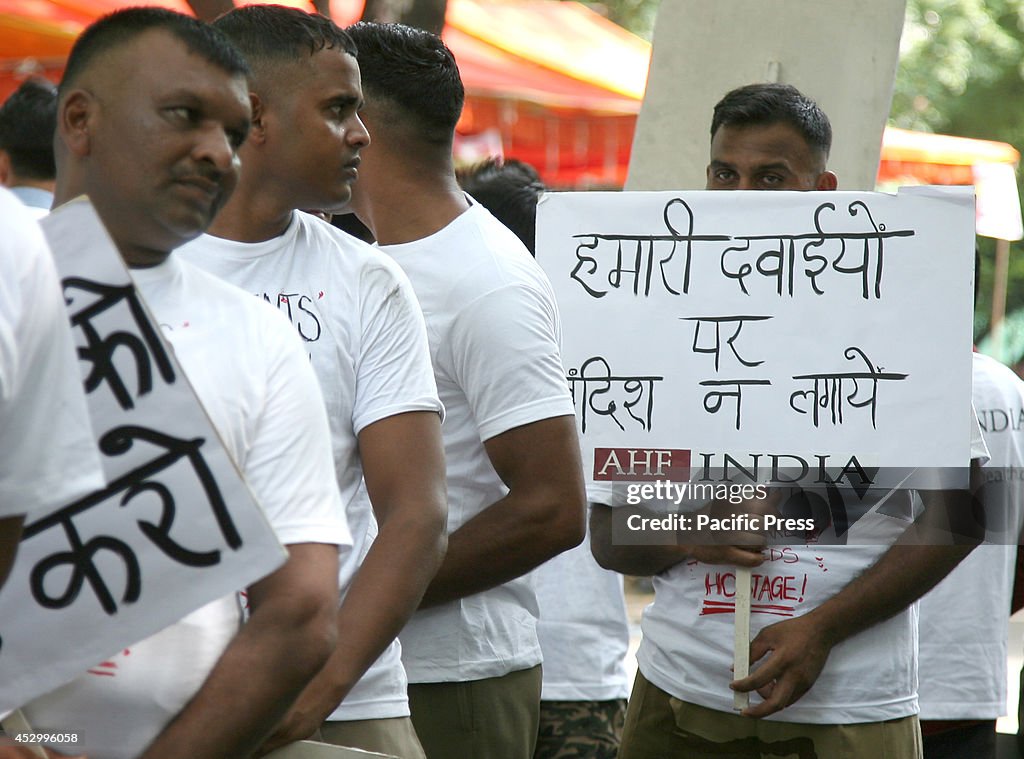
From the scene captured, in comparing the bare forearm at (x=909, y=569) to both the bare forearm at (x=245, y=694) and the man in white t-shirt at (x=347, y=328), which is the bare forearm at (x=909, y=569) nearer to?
the man in white t-shirt at (x=347, y=328)

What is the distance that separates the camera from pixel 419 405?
2.38 meters

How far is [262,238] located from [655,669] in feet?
4.45

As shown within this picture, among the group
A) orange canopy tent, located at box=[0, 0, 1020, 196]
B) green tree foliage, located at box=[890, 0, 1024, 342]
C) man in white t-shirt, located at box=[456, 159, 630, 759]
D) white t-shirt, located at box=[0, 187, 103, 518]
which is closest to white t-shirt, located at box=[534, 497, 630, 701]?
man in white t-shirt, located at box=[456, 159, 630, 759]

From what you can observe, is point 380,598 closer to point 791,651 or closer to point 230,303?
point 230,303

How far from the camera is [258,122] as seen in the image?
2.53 metres

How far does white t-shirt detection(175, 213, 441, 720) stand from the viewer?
2.39 metres

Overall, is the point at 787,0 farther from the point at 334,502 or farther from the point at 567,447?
the point at 334,502

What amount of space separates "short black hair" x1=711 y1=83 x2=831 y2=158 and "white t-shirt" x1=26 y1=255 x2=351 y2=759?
5.58ft

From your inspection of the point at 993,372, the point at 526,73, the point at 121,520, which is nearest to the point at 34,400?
the point at 121,520

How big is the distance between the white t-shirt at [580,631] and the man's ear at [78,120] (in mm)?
2249

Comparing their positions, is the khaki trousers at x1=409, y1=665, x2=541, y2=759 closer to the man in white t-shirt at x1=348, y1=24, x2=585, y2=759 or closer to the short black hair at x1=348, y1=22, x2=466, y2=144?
the man in white t-shirt at x1=348, y1=24, x2=585, y2=759

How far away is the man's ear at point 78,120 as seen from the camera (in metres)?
1.96

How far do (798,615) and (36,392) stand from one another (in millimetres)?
1868

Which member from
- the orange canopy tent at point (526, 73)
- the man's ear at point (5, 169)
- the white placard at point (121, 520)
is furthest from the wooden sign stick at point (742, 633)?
the orange canopy tent at point (526, 73)
